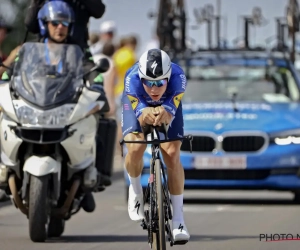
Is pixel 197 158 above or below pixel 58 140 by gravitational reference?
below

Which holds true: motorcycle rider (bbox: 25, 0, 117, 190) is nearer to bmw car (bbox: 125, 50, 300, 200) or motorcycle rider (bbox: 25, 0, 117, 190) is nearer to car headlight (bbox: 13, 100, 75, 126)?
car headlight (bbox: 13, 100, 75, 126)

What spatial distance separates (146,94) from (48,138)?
1.51 metres

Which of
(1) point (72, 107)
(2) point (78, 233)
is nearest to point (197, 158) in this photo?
(2) point (78, 233)

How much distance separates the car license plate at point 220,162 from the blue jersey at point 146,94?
4950 millimetres

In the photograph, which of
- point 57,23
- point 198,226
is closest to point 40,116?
point 57,23

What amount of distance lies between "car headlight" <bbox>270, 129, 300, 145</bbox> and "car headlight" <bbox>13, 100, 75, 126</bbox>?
4.17 m

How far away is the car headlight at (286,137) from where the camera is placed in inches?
569

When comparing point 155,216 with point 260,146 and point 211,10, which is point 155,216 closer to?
point 260,146

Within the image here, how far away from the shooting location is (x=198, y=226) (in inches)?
491

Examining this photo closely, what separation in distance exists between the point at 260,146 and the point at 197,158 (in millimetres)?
720

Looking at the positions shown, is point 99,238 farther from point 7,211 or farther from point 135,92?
point 7,211

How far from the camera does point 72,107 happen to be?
1090cm

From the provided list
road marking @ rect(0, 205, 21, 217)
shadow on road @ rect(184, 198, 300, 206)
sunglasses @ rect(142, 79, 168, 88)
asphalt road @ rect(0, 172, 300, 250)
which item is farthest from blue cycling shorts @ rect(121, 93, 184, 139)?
shadow on road @ rect(184, 198, 300, 206)

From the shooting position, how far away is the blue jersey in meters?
9.40
